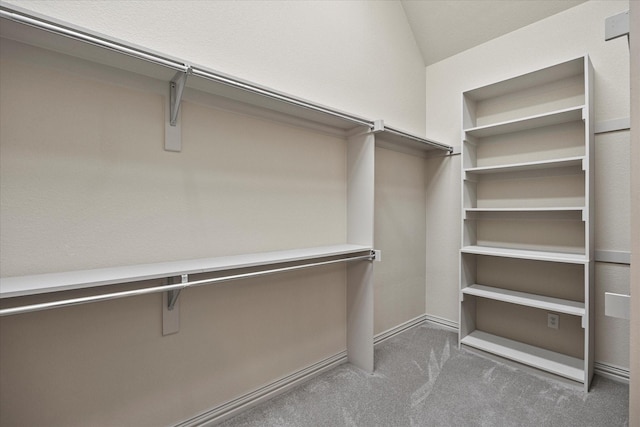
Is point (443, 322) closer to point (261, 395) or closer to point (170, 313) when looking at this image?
point (261, 395)

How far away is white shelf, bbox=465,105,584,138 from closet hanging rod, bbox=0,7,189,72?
217cm

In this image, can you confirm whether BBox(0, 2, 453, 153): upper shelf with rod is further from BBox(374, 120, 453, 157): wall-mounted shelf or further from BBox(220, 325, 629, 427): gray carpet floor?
BBox(220, 325, 629, 427): gray carpet floor

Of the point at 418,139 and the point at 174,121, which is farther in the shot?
the point at 418,139

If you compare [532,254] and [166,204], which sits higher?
[166,204]

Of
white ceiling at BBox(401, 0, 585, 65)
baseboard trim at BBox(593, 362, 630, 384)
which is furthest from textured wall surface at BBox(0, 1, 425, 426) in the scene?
baseboard trim at BBox(593, 362, 630, 384)

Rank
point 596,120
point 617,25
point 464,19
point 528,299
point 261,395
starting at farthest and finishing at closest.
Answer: point 464,19 → point 528,299 → point 596,120 → point 261,395 → point 617,25

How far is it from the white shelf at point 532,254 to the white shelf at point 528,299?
305 millimetres

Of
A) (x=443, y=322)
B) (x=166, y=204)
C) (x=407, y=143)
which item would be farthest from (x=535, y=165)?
(x=166, y=204)

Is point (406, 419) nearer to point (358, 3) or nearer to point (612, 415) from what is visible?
point (612, 415)

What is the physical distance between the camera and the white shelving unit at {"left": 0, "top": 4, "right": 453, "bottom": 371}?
1.00m

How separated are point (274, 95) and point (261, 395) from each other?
164 centimetres

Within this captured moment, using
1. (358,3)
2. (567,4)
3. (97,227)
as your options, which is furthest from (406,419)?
(567,4)

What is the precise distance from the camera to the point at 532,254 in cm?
215

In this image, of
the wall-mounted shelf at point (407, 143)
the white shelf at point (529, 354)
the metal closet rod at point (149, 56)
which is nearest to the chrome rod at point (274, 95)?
the metal closet rod at point (149, 56)
